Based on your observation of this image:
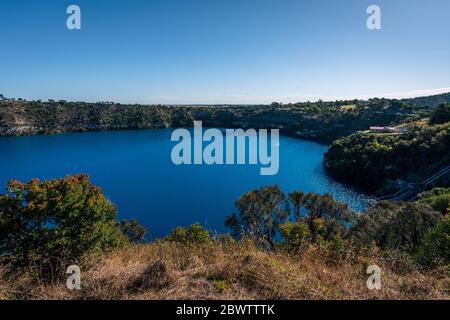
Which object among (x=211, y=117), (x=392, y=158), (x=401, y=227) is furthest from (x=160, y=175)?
(x=211, y=117)

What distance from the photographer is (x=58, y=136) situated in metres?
130

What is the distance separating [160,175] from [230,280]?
7002 centimetres

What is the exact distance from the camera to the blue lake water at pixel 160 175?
50.2m

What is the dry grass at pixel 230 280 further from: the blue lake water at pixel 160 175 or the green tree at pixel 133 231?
the blue lake water at pixel 160 175

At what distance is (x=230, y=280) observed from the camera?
4.20m

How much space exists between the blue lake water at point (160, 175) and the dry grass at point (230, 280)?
36397 mm

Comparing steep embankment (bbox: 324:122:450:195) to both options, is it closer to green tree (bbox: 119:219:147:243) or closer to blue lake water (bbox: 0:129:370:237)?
blue lake water (bbox: 0:129:370:237)

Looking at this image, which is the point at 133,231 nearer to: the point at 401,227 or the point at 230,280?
the point at 401,227

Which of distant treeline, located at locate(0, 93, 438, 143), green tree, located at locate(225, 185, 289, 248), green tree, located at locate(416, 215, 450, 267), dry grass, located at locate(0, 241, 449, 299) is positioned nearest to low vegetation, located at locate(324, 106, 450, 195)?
green tree, located at locate(225, 185, 289, 248)

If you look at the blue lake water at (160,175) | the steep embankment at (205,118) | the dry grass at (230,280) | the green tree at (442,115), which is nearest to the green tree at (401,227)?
the dry grass at (230,280)

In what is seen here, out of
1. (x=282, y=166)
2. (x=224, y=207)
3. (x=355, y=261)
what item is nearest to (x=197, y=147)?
(x=282, y=166)

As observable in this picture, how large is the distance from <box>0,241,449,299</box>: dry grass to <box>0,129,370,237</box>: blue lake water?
36397 millimetres

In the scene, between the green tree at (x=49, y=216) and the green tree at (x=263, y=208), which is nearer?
the green tree at (x=49, y=216)
